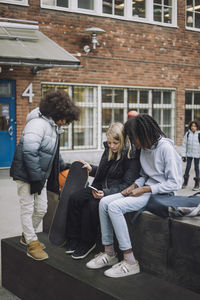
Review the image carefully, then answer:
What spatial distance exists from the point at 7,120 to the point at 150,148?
9362 mm

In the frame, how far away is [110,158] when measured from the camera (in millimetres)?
4059

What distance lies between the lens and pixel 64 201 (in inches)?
158

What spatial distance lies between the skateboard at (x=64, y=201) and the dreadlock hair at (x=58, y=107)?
0.47m

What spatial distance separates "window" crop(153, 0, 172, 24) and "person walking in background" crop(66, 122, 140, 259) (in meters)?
12.3

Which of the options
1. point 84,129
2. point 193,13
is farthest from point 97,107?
point 193,13

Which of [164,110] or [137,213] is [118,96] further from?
[137,213]

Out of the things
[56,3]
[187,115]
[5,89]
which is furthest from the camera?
[187,115]

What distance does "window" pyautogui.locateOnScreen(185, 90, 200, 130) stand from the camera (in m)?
16.3

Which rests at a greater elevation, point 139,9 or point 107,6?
point 139,9

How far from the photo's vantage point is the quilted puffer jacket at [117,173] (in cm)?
393

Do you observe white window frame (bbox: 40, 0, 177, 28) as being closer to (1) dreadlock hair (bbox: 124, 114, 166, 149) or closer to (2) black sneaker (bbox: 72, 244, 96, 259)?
(1) dreadlock hair (bbox: 124, 114, 166, 149)

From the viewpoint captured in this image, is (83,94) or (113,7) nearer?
(83,94)

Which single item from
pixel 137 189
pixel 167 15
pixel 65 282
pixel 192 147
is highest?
pixel 167 15

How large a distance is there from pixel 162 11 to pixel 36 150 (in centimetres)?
1299
